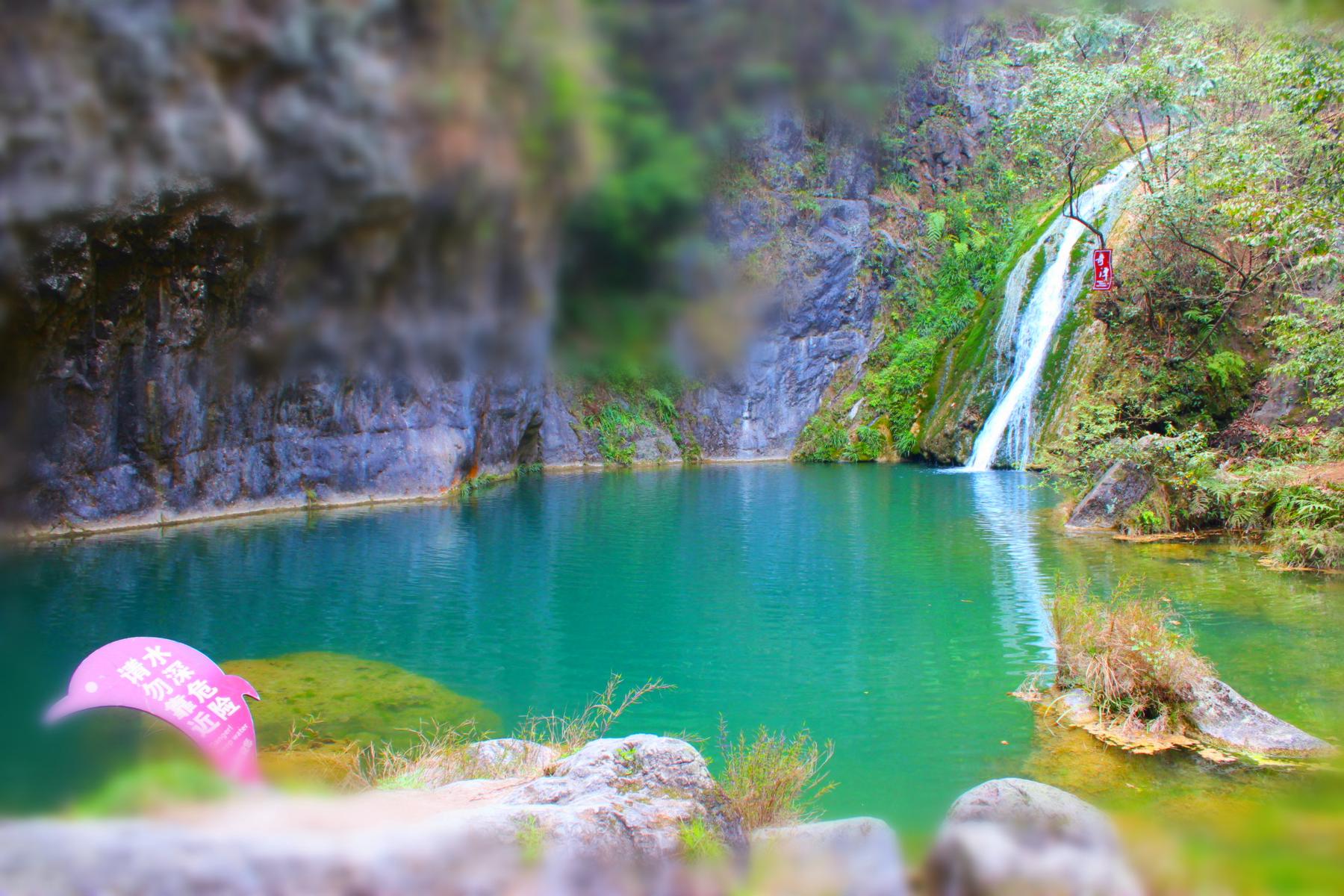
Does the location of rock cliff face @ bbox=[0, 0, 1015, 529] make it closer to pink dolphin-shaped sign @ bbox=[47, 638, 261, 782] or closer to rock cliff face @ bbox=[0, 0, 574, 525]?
rock cliff face @ bbox=[0, 0, 574, 525]

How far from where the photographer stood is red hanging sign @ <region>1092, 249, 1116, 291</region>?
681 inches

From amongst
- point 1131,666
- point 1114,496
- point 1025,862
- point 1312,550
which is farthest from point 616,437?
point 1025,862

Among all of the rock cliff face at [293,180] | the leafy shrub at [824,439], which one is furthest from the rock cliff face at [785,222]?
the leafy shrub at [824,439]

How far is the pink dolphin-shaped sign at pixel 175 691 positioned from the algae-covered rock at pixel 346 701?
227cm

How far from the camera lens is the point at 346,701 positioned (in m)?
7.55

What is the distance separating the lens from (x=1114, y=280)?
17719 mm

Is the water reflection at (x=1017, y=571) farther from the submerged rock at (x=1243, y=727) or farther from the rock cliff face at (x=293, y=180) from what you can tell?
the rock cliff face at (x=293, y=180)

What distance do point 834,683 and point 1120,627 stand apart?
2.40 metres

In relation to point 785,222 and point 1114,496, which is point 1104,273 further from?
point 785,222

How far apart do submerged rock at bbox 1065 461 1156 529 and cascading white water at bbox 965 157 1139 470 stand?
9478 mm

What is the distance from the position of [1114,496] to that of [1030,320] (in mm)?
11361

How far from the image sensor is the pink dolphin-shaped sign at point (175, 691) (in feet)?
13.7

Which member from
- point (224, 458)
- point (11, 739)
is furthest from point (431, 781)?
point (224, 458)

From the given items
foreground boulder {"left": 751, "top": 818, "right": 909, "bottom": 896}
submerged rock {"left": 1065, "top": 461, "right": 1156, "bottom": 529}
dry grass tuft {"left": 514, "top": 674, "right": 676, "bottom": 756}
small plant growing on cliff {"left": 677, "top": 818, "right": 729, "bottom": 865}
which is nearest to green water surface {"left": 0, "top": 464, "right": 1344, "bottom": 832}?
dry grass tuft {"left": 514, "top": 674, "right": 676, "bottom": 756}
